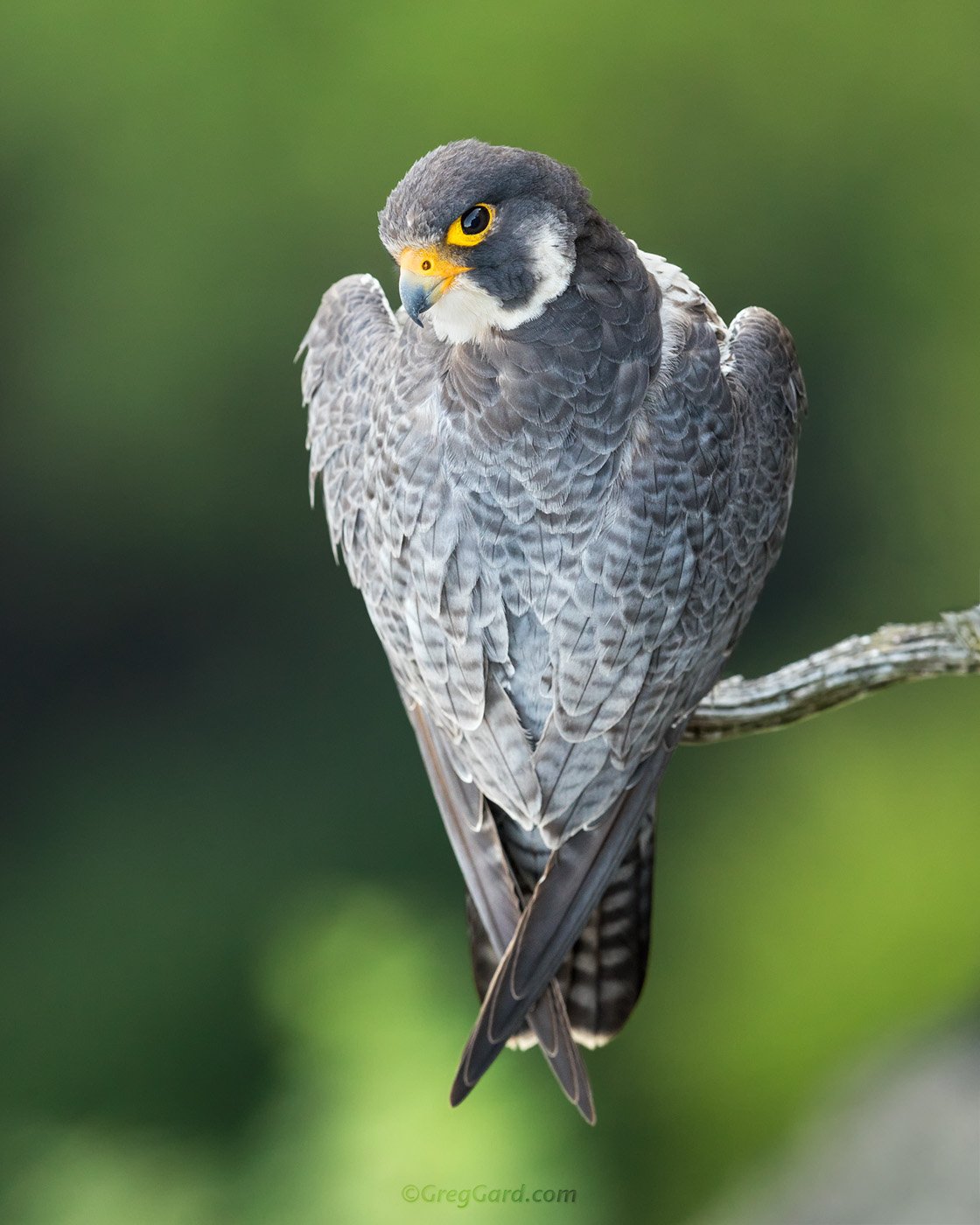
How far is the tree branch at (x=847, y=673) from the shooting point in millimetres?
1876

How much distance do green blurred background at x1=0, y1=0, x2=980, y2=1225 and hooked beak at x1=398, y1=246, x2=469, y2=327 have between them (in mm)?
1847

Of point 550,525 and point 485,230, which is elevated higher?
point 485,230

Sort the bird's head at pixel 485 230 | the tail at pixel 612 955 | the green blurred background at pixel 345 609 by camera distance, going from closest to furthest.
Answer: the bird's head at pixel 485 230 → the tail at pixel 612 955 → the green blurred background at pixel 345 609

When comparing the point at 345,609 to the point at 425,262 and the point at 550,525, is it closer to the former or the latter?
the point at 550,525

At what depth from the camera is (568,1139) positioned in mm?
3146

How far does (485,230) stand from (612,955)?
3.29 feet

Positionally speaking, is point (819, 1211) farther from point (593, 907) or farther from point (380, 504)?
point (380, 504)

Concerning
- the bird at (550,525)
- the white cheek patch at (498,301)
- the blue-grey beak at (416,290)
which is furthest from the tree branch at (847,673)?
the blue-grey beak at (416,290)

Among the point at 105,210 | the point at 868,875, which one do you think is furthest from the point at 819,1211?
the point at 105,210

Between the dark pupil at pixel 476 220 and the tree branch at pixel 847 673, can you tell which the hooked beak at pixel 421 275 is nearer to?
the dark pupil at pixel 476 220

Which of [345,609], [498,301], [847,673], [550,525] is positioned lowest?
[345,609]

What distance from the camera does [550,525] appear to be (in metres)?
1.58

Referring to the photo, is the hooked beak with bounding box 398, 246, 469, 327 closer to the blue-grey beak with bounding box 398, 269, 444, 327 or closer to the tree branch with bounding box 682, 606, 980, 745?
the blue-grey beak with bounding box 398, 269, 444, 327

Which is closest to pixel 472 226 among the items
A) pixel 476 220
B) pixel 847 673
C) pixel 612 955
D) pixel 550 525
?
pixel 476 220
